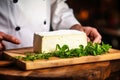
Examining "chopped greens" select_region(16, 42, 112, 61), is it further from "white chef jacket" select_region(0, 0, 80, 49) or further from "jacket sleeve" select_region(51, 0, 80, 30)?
"jacket sleeve" select_region(51, 0, 80, 30)

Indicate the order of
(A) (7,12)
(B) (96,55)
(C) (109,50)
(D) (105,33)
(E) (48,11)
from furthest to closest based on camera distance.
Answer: (D) (105,33) < (E) (48,11) < (A) (7,12) < (C) (109,50) < (B) (96,55)

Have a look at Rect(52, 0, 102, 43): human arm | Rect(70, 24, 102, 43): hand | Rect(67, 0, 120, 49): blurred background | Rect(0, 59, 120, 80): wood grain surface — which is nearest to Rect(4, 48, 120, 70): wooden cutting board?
Rect(0, 59, 120, 80): wood grain surface

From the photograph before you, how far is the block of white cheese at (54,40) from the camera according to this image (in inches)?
64.6

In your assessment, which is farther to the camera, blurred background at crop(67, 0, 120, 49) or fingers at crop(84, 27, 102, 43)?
blurred background at crop(67, 0, 120, 49)

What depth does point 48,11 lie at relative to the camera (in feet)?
7.02

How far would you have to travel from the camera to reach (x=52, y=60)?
4.84 feet

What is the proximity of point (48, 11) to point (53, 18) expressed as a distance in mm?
95

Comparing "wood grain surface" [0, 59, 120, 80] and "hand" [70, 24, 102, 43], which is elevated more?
"hand" [70, 24, 102, 43]

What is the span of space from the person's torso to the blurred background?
178 centimetres

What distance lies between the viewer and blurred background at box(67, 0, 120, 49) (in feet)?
12.1

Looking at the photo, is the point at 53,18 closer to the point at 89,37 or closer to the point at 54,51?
the point at 89,37

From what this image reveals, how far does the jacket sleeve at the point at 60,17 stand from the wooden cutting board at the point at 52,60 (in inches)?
20.6

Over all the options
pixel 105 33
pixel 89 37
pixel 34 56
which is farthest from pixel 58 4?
pixel 105 33

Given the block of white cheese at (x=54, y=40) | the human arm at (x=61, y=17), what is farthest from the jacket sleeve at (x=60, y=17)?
the block of white cheese at (x=54, y=40)
